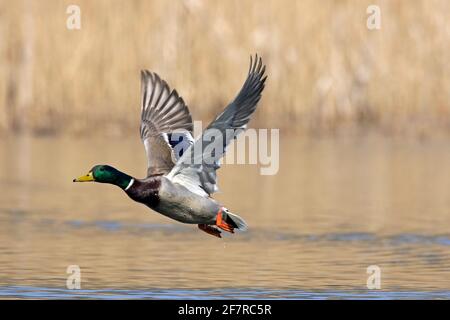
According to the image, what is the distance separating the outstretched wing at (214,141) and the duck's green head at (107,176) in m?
0.34

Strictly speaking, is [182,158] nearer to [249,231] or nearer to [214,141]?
[214,141]

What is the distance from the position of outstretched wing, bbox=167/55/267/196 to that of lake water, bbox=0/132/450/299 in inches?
27.3

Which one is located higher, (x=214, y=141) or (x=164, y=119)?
(x=164, y=119)

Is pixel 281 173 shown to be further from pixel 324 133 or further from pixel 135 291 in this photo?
pixel 135 291

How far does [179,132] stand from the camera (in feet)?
32.3

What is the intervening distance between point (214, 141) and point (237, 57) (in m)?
9.20

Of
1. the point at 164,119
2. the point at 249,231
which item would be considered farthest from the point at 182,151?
the point at 249,231

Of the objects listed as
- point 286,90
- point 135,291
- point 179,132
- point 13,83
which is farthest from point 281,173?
point 135,291

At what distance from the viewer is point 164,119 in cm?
987

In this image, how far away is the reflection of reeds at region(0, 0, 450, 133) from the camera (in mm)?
17938

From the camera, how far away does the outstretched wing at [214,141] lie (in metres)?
8.83

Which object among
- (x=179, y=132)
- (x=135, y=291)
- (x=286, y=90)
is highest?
(x=286, y=90)

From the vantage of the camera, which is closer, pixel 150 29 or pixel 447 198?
pixel 447 198

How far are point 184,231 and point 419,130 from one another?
22.9 feet
